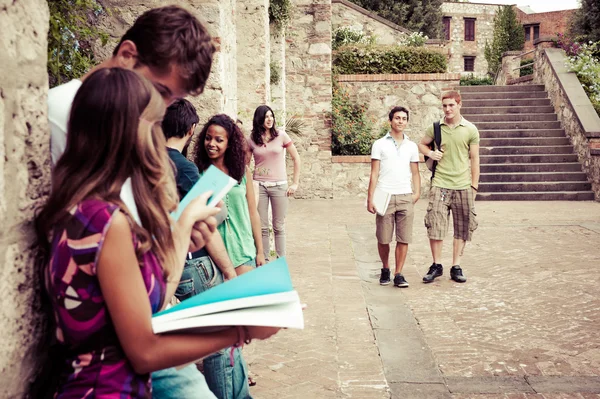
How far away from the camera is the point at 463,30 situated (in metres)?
46.4

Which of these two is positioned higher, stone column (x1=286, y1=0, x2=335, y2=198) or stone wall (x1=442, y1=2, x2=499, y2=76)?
stone wall (x1=442, y1=2, x2=499, y2=76)

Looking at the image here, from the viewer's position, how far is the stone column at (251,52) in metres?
8.91

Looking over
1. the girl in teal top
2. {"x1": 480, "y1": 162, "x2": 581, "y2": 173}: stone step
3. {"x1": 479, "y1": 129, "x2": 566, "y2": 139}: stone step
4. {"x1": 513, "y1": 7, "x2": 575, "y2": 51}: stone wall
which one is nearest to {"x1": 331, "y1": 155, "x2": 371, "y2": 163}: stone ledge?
{"x1": 480, "y1": 162, "x2": 581, "y2": 173}: stone step

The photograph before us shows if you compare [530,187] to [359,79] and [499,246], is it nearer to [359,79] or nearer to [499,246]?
[359,79]

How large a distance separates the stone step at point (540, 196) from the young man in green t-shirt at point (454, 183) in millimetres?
7703

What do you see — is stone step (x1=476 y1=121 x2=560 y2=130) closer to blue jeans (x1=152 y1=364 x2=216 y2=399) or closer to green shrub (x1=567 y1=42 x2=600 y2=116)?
green shrub (x1=567 y1=42 x2=600 y2=116)

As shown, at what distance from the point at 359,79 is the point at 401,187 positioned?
9695mm

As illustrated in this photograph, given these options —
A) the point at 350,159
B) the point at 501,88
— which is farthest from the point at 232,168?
the point at 501,88

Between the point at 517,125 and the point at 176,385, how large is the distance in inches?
641

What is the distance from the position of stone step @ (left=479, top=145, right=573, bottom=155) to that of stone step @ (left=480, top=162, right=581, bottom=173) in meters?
0.51

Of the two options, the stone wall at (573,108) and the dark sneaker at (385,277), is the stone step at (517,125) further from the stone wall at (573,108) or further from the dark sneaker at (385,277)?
the dark sneaker at (385,277)

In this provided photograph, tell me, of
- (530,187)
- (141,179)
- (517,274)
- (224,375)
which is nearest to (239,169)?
(224,375)

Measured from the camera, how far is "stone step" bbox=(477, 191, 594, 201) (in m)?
14.3

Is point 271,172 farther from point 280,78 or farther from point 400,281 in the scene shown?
point 280,78
